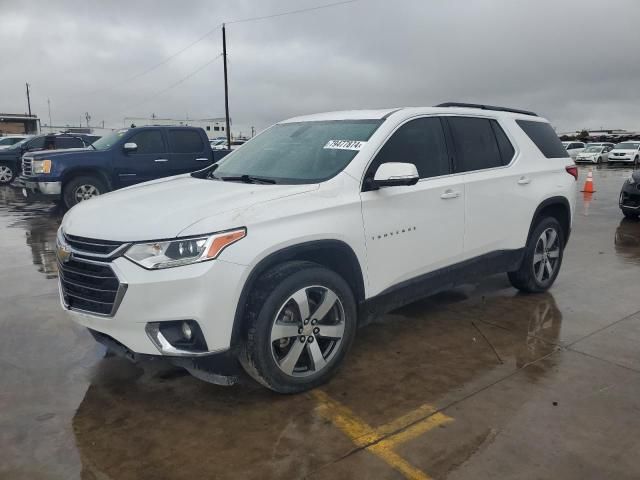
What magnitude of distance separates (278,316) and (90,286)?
1.11m

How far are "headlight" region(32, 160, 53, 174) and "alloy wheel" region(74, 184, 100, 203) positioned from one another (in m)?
0.64

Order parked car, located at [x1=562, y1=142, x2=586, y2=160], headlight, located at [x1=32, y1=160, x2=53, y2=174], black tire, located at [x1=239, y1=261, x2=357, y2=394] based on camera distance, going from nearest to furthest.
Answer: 1. black tire, located at [x1=239, y1=261, x2=357, y2=394]
2. headlight, located at [x1=32, y1=160, x2=53, y2=174]
3. parked car, located at [x1=562, y1=142, x2=586, y2=160]

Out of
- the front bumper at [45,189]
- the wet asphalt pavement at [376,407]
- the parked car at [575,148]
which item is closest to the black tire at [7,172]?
the front bumper at [45,189]

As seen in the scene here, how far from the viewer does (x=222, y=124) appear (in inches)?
2702

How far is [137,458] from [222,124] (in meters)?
68.8

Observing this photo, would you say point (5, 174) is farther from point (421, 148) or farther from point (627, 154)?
point (627, 154)

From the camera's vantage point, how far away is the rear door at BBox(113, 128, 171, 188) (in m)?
10.6

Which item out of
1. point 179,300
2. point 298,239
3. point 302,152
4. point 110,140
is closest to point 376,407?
point 298,239

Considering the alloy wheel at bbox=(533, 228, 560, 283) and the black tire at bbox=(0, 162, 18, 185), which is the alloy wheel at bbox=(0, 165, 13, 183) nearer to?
the black tire at bbox=(0, 162, 18, 185)

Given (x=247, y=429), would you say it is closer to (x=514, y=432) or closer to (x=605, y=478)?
(x=514, y=432)

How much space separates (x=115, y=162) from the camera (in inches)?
416

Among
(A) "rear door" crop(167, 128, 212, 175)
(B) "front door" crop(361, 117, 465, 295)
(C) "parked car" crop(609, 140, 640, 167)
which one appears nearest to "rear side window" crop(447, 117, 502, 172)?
(B) "front door" crop(361, 117, 465, 295)

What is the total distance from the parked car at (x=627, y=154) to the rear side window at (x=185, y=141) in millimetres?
29167

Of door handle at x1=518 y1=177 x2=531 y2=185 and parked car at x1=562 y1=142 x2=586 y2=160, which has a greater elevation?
parked car at x1=562 y1=142 x2=586 y2=160
